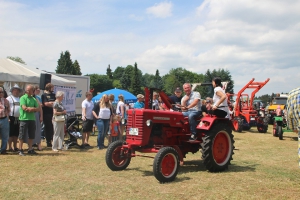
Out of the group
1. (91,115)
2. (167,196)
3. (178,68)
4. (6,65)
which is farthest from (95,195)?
(178,68)

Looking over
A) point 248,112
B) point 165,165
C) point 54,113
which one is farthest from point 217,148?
point 248,112

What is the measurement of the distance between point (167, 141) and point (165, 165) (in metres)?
0.82

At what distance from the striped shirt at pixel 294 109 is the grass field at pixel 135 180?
1.44 m

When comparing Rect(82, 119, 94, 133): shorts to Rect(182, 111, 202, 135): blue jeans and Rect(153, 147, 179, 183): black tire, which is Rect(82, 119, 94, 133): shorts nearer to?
Rect(182, 111, 202, 135): blue jeans

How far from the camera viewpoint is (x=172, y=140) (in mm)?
6668

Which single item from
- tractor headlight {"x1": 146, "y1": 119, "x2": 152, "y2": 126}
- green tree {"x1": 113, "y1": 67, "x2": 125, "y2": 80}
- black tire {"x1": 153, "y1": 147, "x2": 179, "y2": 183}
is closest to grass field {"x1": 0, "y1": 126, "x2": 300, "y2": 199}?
black tire {"x1": 153, "y1": 147, "x2": 179, "y2": 183}

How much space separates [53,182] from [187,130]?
282 cm

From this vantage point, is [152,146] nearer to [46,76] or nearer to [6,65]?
[46,76]

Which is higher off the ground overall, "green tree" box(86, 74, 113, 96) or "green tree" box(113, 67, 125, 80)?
"green tree" box(113, 67, 125, 80)

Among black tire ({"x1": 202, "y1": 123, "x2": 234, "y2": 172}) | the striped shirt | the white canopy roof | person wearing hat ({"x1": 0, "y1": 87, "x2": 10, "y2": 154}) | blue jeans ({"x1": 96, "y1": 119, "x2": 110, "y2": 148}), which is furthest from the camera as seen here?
the white canopy roof

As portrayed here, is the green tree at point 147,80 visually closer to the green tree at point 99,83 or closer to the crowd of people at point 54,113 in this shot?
the green tree at point 99,83

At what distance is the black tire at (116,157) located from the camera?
6352 millimetres

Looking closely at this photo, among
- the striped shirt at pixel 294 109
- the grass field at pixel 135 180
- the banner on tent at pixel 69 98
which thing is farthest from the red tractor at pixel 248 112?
the striped shirt at pixel 294 109

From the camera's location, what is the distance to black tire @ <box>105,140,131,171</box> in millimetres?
6352
